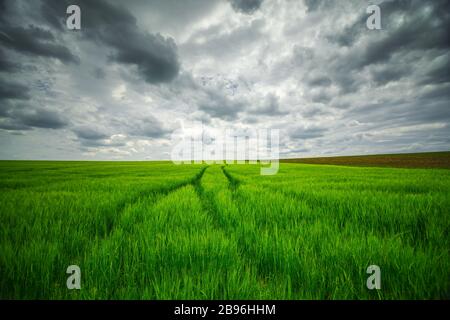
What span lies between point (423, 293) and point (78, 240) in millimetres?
3312

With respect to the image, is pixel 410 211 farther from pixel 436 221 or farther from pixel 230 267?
pixel 230 267

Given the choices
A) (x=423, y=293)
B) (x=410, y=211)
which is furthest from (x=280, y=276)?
(x=410, y=211)

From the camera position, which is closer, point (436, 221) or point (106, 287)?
point (106, 287)

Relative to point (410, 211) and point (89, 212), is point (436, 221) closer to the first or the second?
point (410, 211)

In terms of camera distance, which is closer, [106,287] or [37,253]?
[106,287]

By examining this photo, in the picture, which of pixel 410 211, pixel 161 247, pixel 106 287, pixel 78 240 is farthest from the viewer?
pixel 410 211

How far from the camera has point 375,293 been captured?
132cm

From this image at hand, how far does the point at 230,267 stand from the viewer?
1.61 metres

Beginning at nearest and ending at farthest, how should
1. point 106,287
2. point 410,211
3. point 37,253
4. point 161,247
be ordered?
point 106,287, point 37,253, point 161,247, point 410,211
